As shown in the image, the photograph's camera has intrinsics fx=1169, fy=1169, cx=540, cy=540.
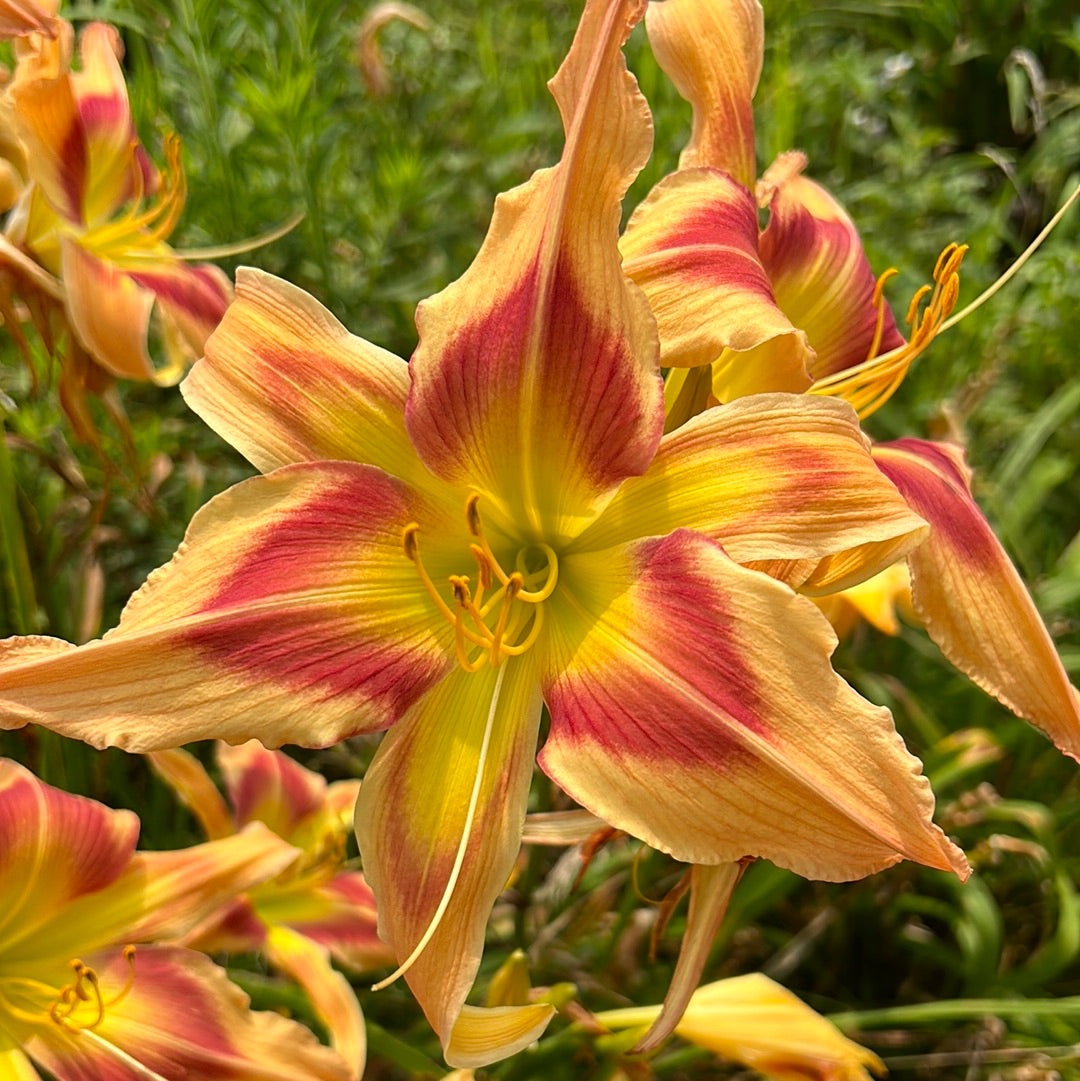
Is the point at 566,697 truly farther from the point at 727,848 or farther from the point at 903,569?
the point at 903,569

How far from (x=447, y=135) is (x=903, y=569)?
1.33m

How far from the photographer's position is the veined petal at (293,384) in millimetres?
810

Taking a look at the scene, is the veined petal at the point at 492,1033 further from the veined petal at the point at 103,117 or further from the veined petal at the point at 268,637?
the veined petal at the point at 103,117

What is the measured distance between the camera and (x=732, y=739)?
2.26 feet

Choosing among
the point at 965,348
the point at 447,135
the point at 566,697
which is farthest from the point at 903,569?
the point at 447,135

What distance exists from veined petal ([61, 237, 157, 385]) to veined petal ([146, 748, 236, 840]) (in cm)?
37

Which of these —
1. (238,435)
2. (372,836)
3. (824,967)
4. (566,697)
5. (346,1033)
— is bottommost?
(824,967)

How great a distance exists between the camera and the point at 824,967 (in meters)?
1.88

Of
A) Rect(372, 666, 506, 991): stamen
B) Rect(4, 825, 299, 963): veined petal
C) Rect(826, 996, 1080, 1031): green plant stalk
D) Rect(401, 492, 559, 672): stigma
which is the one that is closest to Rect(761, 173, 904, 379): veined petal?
Rect(401, 492, 559, 672): stigma

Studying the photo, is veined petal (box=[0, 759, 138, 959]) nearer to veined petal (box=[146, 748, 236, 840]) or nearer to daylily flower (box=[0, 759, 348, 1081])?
daylily flower (box=[0, 759, 348, 1081])

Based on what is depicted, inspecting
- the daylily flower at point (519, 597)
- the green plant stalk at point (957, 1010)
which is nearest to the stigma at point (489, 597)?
the daylily flower at point (519, 597)

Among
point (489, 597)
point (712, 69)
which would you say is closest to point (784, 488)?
point (489, 597)

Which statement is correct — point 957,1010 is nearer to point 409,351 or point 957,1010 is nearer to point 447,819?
point 447,819

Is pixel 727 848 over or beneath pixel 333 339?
beneath
